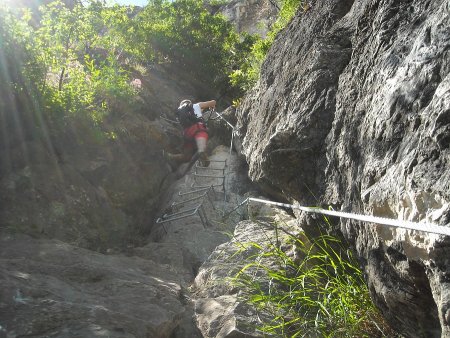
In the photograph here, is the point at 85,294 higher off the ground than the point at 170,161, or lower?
lower

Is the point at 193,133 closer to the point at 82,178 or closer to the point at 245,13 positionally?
the point at 82,178

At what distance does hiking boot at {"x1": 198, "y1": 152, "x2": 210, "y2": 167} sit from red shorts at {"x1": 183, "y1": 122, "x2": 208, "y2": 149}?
651 mm

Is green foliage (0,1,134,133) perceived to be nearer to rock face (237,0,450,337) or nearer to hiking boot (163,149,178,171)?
hiking boot (163,149,178,171)

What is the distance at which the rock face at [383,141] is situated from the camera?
2.16 metres

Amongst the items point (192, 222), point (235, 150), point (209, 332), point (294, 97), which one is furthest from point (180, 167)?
point (209, 332)

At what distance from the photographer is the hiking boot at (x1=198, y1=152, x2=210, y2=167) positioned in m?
11.8

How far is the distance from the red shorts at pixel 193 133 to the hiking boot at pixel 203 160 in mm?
651

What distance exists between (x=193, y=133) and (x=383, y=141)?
32.8ft

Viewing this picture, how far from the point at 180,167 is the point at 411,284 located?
10012 mm

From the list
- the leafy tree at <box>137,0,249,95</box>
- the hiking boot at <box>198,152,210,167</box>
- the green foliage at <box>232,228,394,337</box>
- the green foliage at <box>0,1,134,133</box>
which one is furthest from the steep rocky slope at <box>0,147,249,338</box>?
the leafy tree at <box>137,0,249,95</box>

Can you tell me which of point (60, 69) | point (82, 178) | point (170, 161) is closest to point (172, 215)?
point (82, 178)

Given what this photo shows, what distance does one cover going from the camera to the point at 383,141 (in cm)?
277

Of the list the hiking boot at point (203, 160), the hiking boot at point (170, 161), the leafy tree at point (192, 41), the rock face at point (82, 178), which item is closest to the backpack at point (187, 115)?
the rock face at point (82, 178)

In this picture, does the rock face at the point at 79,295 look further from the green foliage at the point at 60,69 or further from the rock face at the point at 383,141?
the green foliage at the point at 60,69
